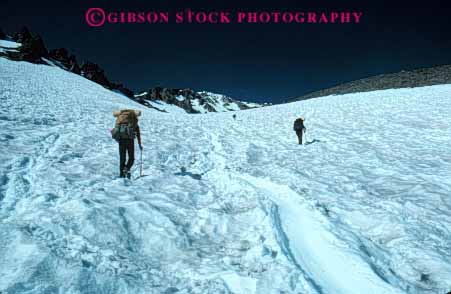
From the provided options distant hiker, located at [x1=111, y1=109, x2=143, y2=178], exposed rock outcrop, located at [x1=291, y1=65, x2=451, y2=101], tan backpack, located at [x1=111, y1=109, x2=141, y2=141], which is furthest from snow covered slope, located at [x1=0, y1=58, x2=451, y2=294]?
exposed rock outcrop, located at [x1=291, y1=65, x2=451, y2=101]

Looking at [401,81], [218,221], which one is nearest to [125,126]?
[218,221]

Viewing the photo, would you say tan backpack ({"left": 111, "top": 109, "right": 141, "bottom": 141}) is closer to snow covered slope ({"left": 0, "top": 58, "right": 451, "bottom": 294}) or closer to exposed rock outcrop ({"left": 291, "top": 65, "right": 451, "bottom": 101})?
snow covered slope ({"left": 0, "top": 58, "right": 451, "bottom": 294})

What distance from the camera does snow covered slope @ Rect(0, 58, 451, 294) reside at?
4.52m

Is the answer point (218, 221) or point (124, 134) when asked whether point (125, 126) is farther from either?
point (218, 221)

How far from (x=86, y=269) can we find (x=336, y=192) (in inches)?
265

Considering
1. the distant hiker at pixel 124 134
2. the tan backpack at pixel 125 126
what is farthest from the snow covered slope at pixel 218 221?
the tan backpack at pixel 125 126

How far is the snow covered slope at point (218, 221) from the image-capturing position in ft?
14.8

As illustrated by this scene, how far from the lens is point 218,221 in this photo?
6473 millimetres

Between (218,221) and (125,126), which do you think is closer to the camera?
(218,221)

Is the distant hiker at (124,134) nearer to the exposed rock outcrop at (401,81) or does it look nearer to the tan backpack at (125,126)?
the tan backpack at (125,126)

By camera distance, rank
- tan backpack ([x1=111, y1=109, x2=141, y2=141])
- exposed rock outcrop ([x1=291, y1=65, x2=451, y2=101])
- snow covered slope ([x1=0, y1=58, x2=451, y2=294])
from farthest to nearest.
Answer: exposed rock outcrop ([x1=291, y1=65, x2=451, y2=101])
tan backpack ([x1=111, y1=109, x2=141, y2=141])
snow covered slope ([x1=0, y1=58, x2=451, y2=294])

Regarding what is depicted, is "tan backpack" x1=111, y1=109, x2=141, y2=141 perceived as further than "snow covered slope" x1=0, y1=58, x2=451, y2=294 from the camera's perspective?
Yes

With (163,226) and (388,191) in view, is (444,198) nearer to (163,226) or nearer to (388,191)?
(388,191)

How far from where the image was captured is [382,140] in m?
17.4
